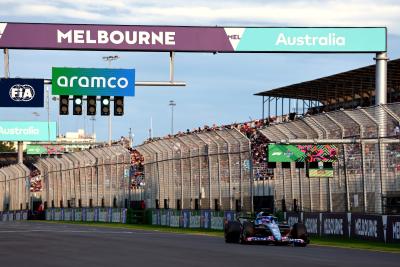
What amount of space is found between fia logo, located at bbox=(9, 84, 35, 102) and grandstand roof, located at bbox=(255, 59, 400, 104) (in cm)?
1445

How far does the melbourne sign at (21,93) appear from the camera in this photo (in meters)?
36.8

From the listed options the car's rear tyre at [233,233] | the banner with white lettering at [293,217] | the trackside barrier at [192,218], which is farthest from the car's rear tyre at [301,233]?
the trackside barrier at [192,218]

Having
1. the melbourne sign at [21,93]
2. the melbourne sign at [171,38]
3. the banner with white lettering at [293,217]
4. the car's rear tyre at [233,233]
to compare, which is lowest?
the car's rear tyre at [233,233]

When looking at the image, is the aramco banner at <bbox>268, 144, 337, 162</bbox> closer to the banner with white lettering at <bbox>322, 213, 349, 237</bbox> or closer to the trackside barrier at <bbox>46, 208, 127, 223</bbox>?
the banner with white lettering at <bbox>322, 213, 349, 237</bbox>

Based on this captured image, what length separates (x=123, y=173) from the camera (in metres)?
49.8

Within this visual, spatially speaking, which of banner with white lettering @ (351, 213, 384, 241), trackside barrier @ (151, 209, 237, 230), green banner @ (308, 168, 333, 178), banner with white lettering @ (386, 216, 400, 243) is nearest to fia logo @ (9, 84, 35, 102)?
trackside barrier @ (151, 209, 237, 230)

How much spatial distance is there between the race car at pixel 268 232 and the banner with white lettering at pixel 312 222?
3817 mm

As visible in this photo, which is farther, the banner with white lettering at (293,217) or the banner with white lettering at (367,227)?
the banner with white lettering at (293,217)

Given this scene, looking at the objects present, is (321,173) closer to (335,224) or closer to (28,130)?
(335,224)

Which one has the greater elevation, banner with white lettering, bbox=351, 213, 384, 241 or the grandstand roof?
the grandstand roof

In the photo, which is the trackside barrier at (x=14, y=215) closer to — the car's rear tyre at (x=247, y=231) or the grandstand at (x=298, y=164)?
the grandstand at (x=298, y=164)

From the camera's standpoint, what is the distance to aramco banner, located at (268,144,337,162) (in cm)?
2927

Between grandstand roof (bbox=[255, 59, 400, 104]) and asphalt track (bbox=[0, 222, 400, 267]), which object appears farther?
grandstand roof (bbox=[255, 59, 400, 104])

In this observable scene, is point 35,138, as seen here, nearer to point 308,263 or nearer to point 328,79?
point 328,79
